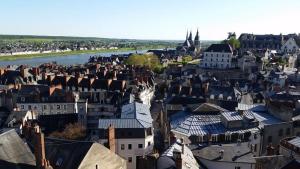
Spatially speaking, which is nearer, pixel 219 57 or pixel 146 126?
pixel 146 126

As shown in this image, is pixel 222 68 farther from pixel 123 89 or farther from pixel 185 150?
pixel 185 150

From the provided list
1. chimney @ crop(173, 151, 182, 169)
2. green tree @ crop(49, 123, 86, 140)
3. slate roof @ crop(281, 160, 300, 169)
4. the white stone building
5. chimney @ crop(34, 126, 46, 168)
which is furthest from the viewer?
the white stone building

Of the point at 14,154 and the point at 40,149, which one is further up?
the point at 40,149

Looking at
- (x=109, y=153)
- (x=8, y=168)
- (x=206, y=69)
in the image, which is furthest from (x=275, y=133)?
(x=206, y=69)

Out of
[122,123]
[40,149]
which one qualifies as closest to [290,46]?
[122,123]

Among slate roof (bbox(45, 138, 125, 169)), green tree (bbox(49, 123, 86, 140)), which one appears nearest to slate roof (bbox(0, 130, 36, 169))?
slate roof (bbox(45, 138, 125, 169))

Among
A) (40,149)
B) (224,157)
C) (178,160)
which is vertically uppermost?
(40,149)

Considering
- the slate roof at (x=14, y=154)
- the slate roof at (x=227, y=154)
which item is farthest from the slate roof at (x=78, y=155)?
the slate roof at (x=227, y=154)

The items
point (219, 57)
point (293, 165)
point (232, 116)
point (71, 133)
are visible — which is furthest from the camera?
point (219, 57)

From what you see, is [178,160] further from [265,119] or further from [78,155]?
[265,119]

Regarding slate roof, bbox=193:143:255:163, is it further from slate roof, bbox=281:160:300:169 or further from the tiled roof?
the tiled roof

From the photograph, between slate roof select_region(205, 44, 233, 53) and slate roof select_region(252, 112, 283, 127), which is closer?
slate roof select_region(252, 112, 283, 127)
